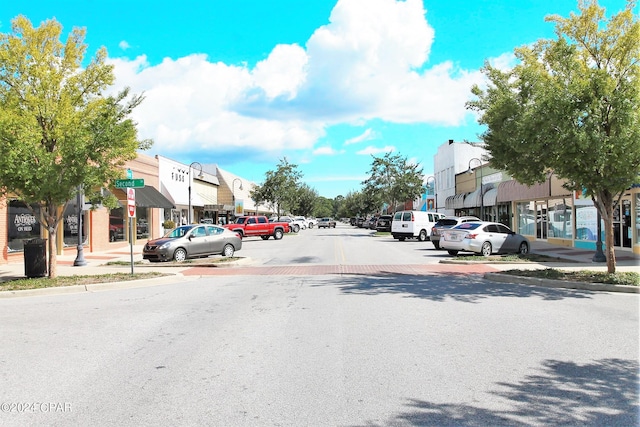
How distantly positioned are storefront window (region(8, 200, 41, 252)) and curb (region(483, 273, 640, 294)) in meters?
17.5

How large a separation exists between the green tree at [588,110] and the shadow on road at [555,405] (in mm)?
7238

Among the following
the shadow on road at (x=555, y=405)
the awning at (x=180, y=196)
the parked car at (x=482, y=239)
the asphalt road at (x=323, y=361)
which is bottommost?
the shadow on road at (x=555, y=405)

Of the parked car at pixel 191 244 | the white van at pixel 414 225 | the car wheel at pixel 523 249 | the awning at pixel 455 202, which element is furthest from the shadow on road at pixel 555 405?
the awning at pixel 455 202

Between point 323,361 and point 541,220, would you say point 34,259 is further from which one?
point 541,220

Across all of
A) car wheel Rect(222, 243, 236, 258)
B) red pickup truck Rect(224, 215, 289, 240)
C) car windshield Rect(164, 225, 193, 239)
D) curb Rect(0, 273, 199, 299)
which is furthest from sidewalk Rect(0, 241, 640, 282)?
red pickup truck Rect(224, 215, 289, 240)

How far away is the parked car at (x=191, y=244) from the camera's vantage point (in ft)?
61.4

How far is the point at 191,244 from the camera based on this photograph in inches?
764

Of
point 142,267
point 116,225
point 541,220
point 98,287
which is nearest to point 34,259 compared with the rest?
point 98,287

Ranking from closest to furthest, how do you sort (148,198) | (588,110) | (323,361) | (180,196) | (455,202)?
(323,361) → (588,110) → (148,198) → (180,196) → (455,202)

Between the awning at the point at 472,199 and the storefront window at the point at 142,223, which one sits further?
the awning at the point at 472,199

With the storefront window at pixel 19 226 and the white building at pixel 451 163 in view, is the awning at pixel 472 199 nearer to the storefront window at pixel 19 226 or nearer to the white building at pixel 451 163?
the white building at pixel 451 163

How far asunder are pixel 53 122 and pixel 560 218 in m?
24.5

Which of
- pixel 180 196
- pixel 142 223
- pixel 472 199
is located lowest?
pixel 142 223

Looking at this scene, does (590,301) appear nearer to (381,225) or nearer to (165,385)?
(165,385)
